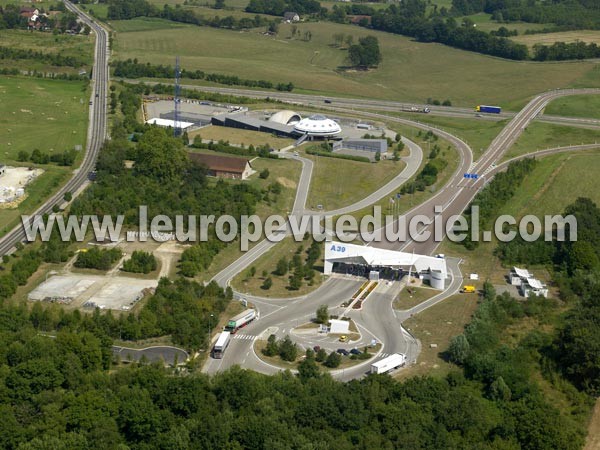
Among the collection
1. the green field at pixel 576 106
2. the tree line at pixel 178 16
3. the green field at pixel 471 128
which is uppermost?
the tree line at pixel 178 16

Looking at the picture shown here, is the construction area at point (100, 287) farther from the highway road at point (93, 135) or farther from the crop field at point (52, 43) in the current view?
the crop field at point (52, 43)

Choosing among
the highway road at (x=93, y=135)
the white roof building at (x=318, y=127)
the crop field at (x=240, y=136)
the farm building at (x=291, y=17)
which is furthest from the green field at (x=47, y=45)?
the white roof building at (x=318, y=127)

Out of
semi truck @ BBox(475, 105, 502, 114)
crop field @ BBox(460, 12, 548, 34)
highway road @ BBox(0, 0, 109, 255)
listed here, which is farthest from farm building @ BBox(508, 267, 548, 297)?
crop field @ BBox(460, 12, 548, 34)

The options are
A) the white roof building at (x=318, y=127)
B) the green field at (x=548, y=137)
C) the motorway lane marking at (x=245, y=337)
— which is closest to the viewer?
the motorway lane marking at (x=245, y=337)

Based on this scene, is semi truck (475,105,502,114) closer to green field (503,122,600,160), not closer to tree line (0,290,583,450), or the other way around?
green field (503,122,600,160)

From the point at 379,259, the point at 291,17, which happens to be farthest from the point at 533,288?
the point at 291,17

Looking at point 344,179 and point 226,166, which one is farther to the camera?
point 344,179

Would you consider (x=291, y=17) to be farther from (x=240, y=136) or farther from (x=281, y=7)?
(x=240, y=136)
